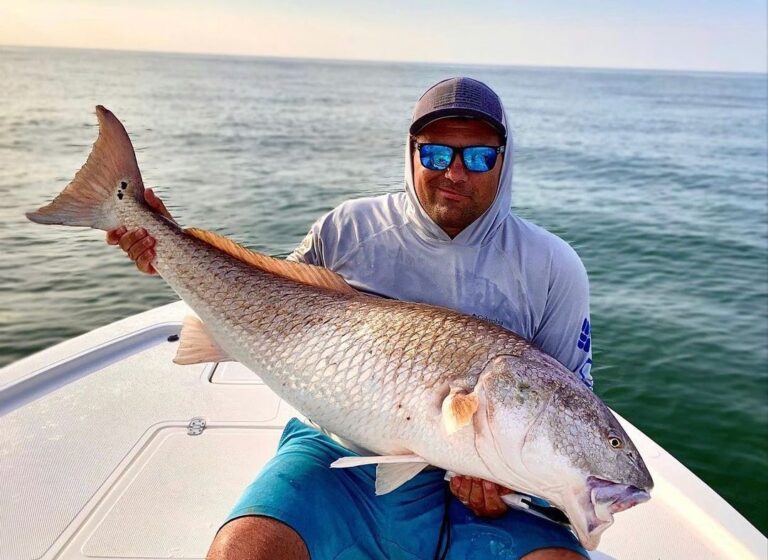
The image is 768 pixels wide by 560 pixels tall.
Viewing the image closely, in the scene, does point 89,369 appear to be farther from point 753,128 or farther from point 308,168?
point 753,128

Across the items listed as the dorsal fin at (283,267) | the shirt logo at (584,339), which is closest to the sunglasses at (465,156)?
the dorsal fin at (283,267)

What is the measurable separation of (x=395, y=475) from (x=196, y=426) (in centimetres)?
168

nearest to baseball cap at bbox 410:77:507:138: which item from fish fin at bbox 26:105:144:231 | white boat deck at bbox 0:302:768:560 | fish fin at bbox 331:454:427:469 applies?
fish fin at bbox 26:105:144:231

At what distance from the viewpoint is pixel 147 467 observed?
310 cm

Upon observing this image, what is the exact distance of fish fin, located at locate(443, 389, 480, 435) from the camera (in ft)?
6.50

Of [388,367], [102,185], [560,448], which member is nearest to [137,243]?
[102,185]

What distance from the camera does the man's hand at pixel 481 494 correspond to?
2227mm

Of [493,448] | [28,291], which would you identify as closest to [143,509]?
[493,448]

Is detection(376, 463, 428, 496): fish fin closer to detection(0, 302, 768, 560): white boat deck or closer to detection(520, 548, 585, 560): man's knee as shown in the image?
detection(520, 548, 585, 560): man's knee

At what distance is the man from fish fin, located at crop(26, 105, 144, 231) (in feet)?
0.34

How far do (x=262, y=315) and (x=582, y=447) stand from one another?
130cm

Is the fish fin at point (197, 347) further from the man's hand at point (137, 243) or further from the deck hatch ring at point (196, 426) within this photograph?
the deck hatch ring at point (196, 426)

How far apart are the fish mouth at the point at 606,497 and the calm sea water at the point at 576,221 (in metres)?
3.42

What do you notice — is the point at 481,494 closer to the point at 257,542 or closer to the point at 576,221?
the point at 257,542
